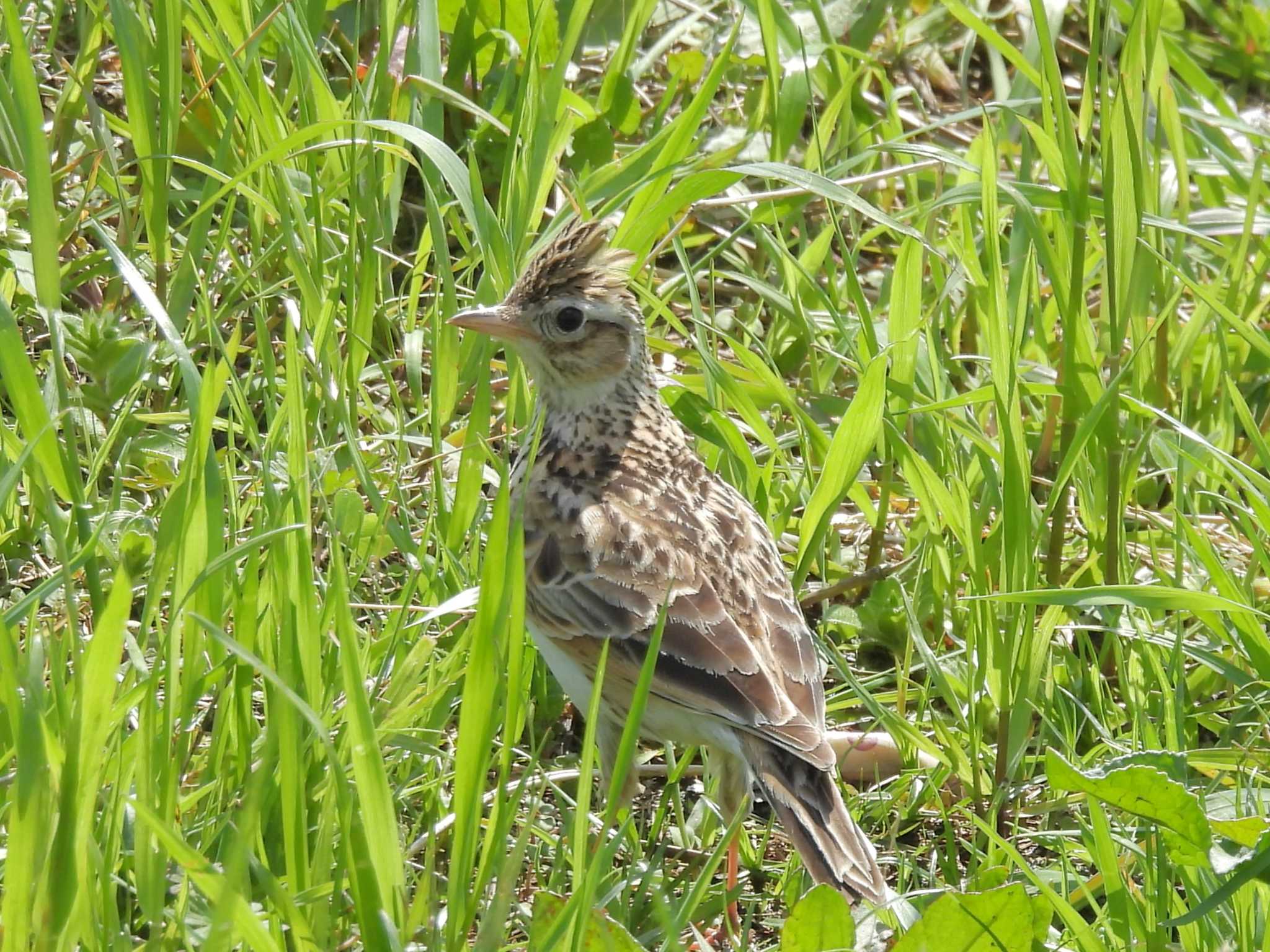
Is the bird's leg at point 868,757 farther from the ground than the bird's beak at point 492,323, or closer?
closer

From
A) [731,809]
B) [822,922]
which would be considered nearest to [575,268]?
[731,809]

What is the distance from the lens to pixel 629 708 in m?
4.35

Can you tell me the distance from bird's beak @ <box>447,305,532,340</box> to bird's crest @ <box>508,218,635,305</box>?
9cm

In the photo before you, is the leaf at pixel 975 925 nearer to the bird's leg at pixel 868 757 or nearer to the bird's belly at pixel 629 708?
the bird's belly at pixel 629 708

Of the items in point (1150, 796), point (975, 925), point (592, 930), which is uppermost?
point (1150, 796)

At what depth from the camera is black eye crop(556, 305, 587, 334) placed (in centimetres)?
481

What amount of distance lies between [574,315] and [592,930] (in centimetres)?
207

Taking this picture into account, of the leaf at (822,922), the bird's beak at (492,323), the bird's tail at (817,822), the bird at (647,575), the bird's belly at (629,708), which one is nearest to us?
the leaf at (822,922)

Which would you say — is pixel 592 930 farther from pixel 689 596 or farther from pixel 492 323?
pixel 492 323

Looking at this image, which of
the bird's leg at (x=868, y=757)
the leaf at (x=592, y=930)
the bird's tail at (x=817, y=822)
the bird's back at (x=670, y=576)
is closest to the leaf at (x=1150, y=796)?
the bird's tail at (x=817, y=822)

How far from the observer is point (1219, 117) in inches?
268

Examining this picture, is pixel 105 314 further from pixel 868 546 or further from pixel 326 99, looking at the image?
pixel 868 546

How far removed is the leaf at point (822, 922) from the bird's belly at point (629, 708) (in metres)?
0.75

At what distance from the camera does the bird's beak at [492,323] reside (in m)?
4.73
